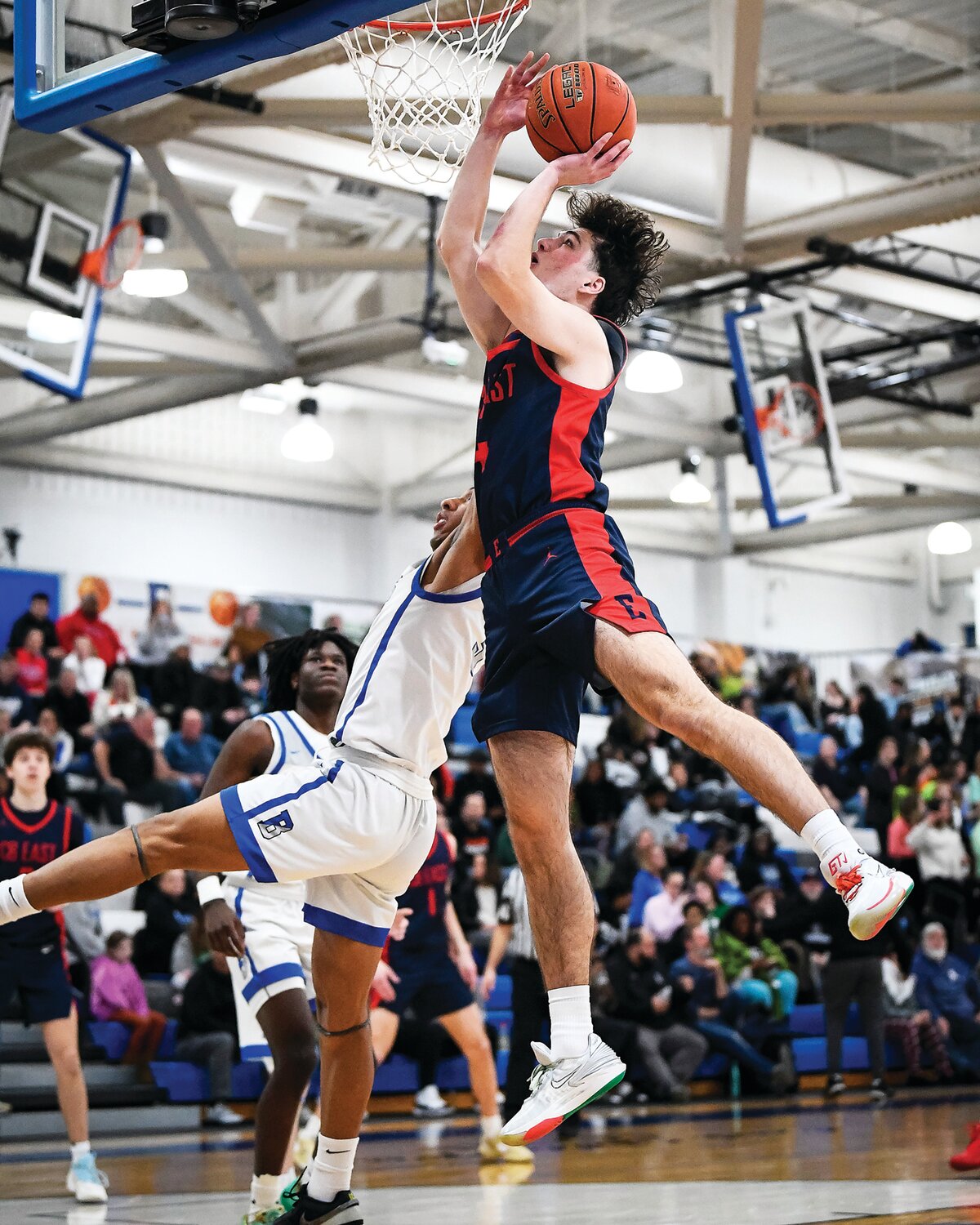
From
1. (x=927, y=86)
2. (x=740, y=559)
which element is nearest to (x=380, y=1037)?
(x=927, y=86)

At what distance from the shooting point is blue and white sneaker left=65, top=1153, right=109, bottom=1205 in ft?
20.5

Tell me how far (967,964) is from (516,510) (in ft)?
39.6

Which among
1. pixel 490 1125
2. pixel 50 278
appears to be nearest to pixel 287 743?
pixel 490 1125

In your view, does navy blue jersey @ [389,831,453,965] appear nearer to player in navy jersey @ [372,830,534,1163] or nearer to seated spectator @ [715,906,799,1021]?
player in navy jersey @ [372,830,534,1163]

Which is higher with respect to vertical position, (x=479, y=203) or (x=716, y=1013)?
(x=479, y=203)

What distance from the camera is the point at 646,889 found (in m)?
13.3

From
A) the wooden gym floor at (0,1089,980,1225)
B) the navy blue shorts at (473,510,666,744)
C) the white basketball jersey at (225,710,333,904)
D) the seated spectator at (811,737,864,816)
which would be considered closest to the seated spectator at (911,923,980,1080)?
the wooden gym floor at (0,1089,980,1225)

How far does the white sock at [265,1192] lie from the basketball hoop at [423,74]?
3.12 m

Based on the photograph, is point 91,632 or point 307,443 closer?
point 91,632

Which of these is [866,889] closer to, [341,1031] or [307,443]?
[341,1031]

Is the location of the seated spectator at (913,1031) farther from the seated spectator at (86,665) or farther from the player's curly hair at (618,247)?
the player's curly hair at (618,247)

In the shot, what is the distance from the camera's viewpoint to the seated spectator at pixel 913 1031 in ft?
45.9

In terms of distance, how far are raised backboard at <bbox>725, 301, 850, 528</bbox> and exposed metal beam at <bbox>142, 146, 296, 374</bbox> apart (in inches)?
160

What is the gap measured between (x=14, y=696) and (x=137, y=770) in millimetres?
1258
